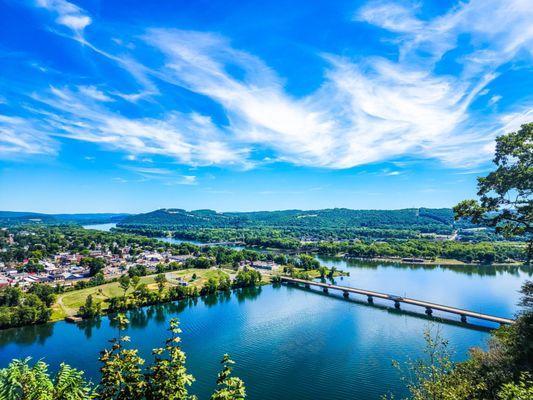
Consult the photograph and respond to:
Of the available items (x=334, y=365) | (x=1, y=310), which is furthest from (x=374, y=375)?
(x=1, y=310)

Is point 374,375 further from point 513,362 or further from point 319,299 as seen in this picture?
point 319,299

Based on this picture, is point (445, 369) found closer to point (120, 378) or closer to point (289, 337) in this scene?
point (120, 378)

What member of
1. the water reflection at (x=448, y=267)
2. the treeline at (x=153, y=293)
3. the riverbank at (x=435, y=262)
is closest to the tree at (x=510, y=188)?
the treeline at (x=153, y=293)

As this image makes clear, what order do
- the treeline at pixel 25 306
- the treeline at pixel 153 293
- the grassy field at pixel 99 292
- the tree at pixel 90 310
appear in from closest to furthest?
the treeline at pixel 25 306 → the tree at pixel 90 310 → the treeline at pixel 153 293 → the grassy field at pixel 99 292

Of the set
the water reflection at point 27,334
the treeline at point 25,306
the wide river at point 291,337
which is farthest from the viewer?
the treeline at point 25,306

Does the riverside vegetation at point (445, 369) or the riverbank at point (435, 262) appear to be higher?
the riverside vegetation at point (445, 369)

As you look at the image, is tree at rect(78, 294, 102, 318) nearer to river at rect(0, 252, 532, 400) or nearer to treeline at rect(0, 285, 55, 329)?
river at rect(0, 252, 532, 400)

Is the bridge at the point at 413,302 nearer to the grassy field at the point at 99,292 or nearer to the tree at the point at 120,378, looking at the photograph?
the grassy field at the point at 99,292
